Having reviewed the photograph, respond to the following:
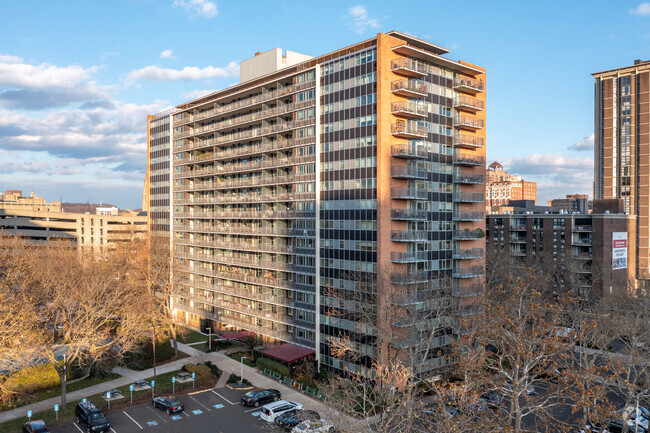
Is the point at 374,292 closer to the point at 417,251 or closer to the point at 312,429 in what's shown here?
the point at 417,251

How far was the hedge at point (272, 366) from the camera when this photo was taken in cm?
5603

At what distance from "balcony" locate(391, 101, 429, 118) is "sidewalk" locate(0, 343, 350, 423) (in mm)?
32539

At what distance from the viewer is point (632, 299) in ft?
210

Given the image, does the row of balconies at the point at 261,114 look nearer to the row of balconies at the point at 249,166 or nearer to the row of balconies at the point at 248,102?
the row of balconies at the point at 248,102

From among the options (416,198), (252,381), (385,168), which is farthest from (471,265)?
(252,381)

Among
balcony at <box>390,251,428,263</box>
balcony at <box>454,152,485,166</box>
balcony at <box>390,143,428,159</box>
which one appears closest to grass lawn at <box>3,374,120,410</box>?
balcony at <box>390,251,428,263</box>

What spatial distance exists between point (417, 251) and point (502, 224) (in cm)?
5475

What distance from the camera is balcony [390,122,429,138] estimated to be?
170 ft

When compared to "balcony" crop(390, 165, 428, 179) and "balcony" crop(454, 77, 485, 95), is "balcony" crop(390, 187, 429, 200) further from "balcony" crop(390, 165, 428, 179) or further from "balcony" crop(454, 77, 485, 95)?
"balcony" crop(454, 77, 485, 95)

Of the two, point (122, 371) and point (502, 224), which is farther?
point (502, 224)

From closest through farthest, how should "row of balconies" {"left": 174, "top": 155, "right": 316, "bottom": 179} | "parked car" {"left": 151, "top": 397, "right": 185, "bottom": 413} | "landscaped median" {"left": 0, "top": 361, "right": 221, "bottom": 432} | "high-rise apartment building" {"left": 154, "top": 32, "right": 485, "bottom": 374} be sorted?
"landscaped median" {"left": 0, "top": 361, "right": 221, "bottom": 432} < "parked car" {"left": 151, "top": 397, "right": 185, "bottom": 413} < "high-rise apartment building" {"left": 154, "top": 32, "right": 485, "bottom": 374} < "row of balconies" {"left": 174, "top": 155, "right": 316, "bottom": 179}

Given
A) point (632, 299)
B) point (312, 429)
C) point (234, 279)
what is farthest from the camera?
point (234, 279)

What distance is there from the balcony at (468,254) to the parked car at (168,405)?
1450 inches

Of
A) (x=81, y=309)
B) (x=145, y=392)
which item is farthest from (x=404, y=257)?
(x=81, y=309)
